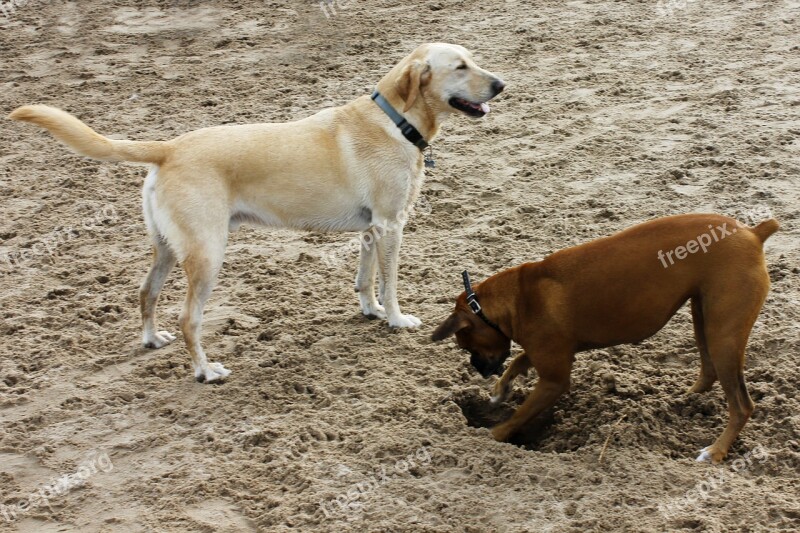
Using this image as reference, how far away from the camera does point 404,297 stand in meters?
5.96

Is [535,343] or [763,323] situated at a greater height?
[535,343]

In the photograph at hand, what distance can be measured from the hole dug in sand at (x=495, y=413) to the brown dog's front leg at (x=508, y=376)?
57mm

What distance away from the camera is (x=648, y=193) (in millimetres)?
6711

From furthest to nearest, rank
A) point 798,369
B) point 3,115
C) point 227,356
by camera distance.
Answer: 1. point 3,115
2. point 227,356
3. point 798,369

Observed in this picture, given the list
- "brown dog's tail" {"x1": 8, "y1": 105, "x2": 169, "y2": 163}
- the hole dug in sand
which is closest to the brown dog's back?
the hole dug in sand

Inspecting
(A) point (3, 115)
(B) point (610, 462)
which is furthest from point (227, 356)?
(A) point (3, 115)

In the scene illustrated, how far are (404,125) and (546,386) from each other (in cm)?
191

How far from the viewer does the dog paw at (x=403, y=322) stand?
5.59 metres

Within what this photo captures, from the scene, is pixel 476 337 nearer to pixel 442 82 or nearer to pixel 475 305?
pixel 475 305

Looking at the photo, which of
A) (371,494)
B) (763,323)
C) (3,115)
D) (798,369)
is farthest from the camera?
(3,115)

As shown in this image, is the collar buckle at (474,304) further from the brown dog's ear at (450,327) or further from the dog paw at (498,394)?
the dog paw at (498,394)

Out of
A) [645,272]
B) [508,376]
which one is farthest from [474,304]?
[645,272]

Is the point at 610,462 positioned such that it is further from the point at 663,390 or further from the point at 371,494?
the point at 371,494

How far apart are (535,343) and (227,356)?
2.00 metres
